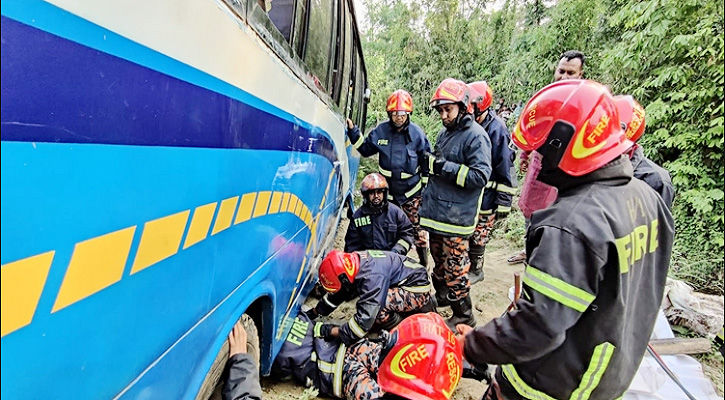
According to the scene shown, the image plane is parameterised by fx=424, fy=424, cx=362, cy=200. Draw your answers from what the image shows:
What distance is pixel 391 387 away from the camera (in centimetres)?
221

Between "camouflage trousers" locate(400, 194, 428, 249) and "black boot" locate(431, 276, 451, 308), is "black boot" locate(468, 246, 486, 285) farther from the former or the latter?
"black boot" locate(431, 276, 451, 308)

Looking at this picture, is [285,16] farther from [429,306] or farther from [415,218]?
[415,218]

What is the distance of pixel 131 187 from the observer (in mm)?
754

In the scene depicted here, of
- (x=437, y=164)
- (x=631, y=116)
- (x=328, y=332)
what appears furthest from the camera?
(x=437, y=164)

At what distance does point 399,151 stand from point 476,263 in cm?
149

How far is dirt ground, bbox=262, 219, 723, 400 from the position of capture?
8.59 ft

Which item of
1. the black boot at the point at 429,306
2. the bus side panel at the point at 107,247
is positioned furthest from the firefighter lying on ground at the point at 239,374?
the black boot at the point at 429,306

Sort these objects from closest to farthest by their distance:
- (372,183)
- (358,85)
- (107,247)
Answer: (107,247) → (372,183) → (358,85)

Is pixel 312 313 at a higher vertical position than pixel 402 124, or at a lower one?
lower

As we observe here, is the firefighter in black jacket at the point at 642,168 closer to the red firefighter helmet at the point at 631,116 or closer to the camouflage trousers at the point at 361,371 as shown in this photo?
the red firefighter helmet at the point at 631,116

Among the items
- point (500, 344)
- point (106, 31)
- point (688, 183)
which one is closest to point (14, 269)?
point (106, 31)

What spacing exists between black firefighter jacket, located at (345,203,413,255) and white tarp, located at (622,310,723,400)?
2043 mm

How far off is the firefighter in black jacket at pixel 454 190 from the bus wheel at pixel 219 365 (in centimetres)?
182

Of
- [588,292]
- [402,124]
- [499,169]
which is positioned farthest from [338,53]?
[588,292]
